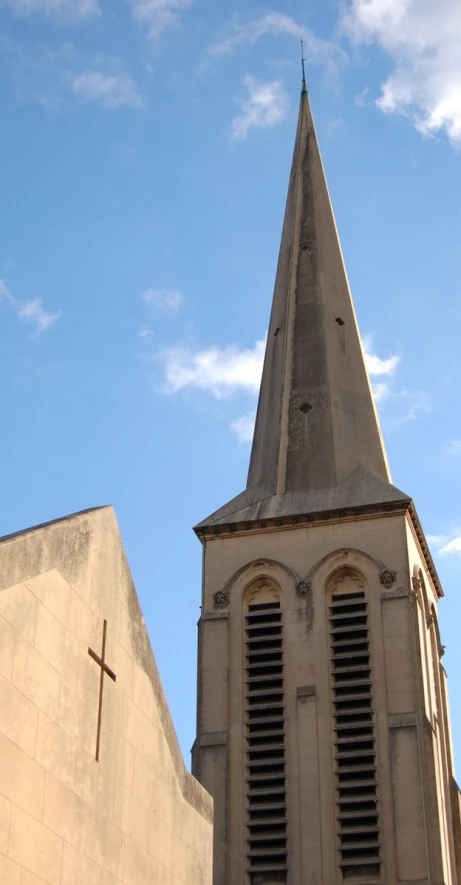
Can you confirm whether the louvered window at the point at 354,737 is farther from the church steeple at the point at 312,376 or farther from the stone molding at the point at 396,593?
the church steeple at the point at 312,376

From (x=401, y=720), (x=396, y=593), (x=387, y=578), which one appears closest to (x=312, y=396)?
(x=387, y=578)

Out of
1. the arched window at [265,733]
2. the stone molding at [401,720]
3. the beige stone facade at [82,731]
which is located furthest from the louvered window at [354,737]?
the beige stone facade at [82,731]

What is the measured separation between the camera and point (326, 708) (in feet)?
82.8

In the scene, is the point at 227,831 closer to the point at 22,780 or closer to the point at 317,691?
the point at 317,691

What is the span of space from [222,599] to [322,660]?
2679 mm

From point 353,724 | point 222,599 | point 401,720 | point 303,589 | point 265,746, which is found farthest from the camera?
point 222,599

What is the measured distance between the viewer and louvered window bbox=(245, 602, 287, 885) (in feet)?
79.6

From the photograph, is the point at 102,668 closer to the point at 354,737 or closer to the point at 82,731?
the point at 82,731

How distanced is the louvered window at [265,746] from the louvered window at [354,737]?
43.3 inches

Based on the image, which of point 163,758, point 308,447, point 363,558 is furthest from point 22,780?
point 308,447

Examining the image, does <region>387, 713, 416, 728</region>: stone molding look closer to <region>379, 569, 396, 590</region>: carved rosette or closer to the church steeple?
<region>379, 569, 396, 590</region>: carved rosette

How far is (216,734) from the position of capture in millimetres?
25688

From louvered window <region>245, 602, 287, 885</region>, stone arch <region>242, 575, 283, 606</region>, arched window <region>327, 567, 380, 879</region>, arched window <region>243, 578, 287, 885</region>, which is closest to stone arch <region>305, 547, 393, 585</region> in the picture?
arched window <region>327, 567, 380, 879</region>

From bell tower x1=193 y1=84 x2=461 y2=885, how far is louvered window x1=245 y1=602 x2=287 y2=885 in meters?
0.03
